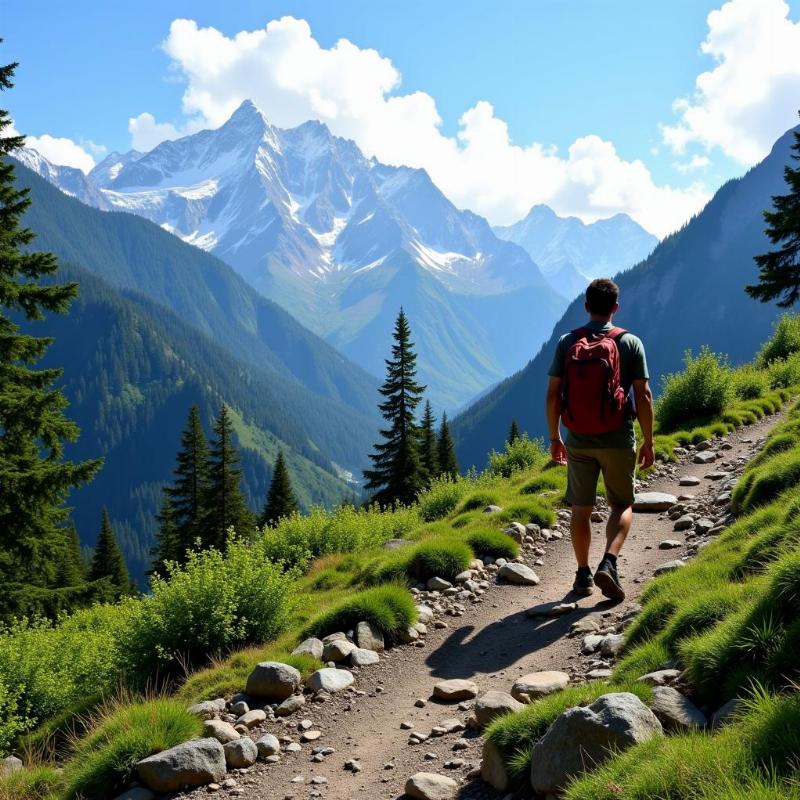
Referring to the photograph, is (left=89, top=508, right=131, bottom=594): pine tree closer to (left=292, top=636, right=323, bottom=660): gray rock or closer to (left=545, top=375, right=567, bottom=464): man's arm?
(left=292, top=636, right=323, bottom=660): gray rock

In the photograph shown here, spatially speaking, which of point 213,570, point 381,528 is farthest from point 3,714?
point 381,528

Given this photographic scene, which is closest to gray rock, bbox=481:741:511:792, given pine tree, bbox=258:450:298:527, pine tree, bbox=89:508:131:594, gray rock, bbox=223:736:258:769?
gray rock, bbox=223:736:258:769

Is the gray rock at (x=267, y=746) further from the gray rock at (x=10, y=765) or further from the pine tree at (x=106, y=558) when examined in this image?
the pine tree at (x=106, y=558)

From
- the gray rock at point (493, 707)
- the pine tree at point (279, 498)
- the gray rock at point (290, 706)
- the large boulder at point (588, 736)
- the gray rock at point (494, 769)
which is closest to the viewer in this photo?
the large boulder at point (588, 736)

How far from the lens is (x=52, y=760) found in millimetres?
7207

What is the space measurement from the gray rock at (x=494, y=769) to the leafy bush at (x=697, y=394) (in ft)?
45.1

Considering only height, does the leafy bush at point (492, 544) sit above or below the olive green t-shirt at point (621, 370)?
below

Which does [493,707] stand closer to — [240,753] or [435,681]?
[435,681]

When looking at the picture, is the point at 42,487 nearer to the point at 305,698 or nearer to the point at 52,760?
the point at 52,760

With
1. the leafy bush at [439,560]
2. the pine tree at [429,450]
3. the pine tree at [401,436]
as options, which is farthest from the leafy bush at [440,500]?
the pine tree at [429,450]

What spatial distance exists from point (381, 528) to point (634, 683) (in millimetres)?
11620

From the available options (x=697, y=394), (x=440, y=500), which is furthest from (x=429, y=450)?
(x=440, y=500)

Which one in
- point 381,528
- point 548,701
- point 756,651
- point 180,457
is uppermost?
point 756,651

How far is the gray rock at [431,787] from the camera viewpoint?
4580 millimetres
